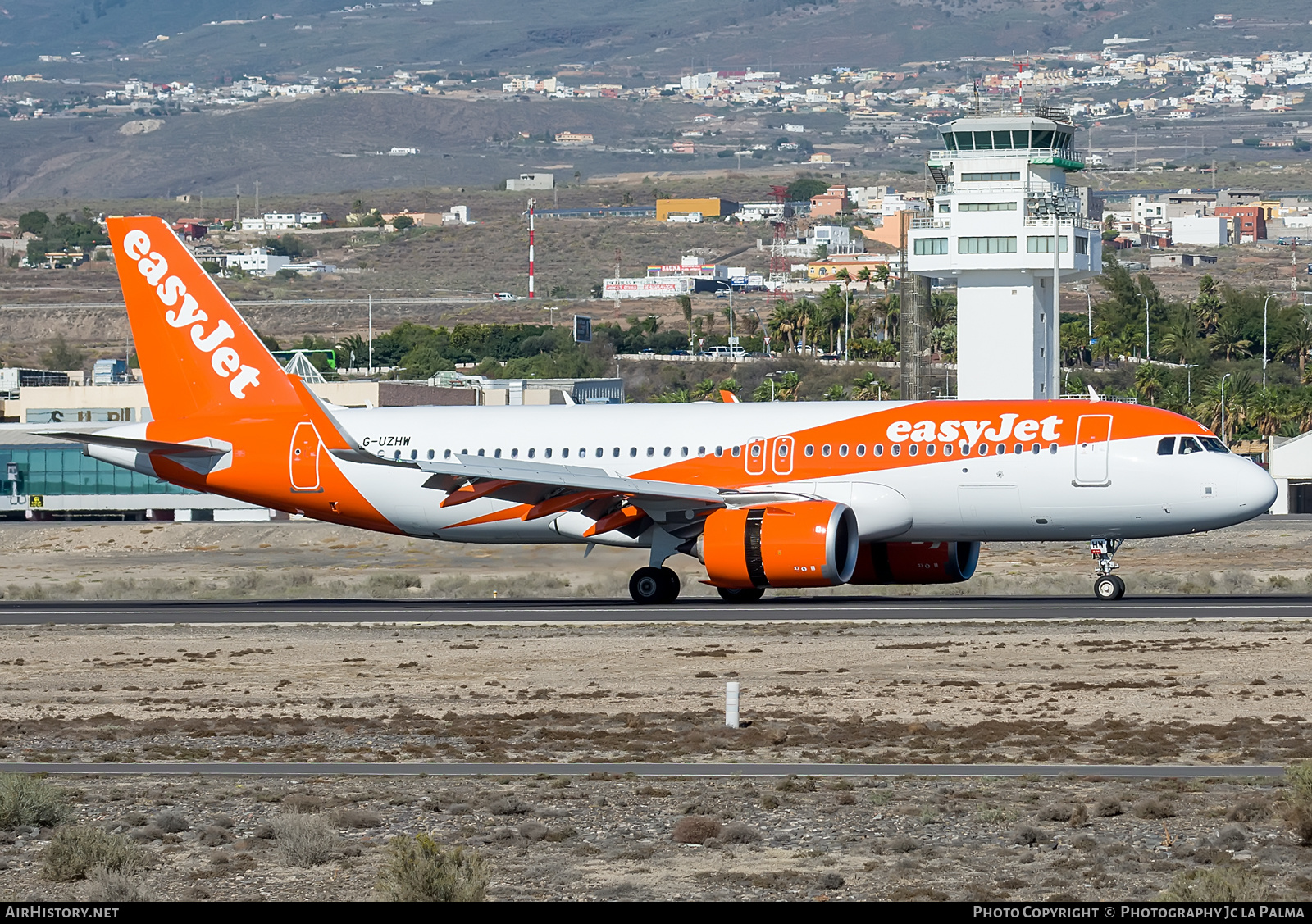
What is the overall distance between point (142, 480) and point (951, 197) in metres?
44.8

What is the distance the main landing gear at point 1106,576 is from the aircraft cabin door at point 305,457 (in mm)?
17315

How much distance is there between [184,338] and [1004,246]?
58117 millimetres

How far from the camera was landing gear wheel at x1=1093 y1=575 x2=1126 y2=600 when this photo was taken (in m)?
41.1

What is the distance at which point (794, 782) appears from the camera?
20.7 meters

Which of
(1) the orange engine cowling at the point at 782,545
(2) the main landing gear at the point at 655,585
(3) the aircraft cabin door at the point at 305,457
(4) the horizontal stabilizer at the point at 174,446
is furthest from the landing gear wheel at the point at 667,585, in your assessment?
(4) the horizontal stabilizer at the point at 174,446

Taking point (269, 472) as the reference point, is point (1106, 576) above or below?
below

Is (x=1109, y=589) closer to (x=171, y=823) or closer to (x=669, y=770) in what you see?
(x=669, y=770)

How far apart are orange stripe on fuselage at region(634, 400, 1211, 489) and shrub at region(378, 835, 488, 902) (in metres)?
25.0

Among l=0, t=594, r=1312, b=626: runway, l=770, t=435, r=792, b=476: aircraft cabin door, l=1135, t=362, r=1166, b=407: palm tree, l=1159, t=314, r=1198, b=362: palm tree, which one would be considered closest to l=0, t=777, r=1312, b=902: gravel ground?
l=0, t=594, r=1312, b=626: runway

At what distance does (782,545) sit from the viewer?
1515 inches

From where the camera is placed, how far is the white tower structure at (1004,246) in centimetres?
9581

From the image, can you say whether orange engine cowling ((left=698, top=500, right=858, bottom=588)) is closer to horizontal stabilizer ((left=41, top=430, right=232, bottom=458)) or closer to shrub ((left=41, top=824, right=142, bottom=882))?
horizontal stabilizer ((left=41, top=430, right=232, bottom=458))

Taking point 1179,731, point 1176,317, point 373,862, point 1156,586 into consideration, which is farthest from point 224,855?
point 1176,317

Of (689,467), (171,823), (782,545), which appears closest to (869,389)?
(689,467)
